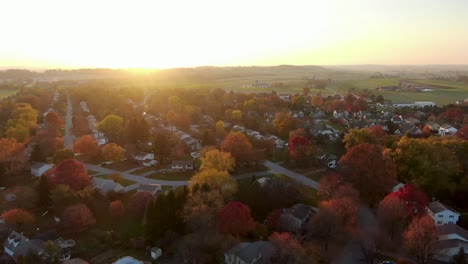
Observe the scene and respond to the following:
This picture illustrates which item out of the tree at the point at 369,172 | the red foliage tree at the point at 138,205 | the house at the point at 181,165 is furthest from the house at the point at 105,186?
the tree at the point at 369,172

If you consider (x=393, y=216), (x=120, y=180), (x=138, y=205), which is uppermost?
(x=393, y=216)

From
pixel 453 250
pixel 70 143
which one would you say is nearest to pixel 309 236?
pixel 453 250

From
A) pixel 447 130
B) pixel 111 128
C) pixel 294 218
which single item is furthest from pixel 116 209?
pixel 447 130

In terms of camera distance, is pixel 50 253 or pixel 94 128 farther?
pixel 94 128

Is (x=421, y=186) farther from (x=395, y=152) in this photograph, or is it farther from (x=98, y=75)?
(x=98, y=75)

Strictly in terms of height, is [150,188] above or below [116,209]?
above

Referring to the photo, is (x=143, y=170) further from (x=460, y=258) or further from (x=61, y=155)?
(x=460, y=258)

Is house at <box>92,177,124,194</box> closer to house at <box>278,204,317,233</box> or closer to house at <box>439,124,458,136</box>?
house at <box>278,204,317,233</box>
